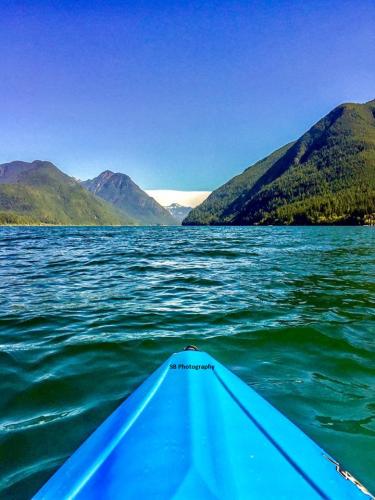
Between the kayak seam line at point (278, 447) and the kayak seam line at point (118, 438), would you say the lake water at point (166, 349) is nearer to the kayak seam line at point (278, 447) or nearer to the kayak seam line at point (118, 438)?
the kayak seam line at point (118, 438)

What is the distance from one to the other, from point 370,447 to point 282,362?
2.34 meters

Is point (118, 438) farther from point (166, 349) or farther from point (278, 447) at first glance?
point (166, 349)

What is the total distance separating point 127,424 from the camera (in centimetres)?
341

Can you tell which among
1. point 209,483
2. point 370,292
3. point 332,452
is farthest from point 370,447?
point 370,292

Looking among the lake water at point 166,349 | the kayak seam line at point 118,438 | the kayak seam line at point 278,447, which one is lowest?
the lake water at point 166,349

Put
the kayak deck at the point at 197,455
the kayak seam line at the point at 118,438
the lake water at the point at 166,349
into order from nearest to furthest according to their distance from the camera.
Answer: the kayak deck at the point at 197,455, the kayak seam line at the point at 118,438, the lake water at the point at 166,349

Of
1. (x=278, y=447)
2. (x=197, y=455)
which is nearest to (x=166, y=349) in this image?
(x=278, y=447)

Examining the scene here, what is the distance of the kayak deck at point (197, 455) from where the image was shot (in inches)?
95.8

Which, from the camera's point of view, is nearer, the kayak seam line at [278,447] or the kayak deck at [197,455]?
the kayak deck at [197,455]

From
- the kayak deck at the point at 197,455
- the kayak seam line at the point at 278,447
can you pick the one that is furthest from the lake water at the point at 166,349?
the kayak seam line at the point at 278,447

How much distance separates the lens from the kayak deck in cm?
243

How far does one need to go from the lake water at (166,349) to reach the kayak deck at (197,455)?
0.89m

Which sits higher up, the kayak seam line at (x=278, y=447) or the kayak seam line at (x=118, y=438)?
the kayak seam line at (x=118, y=438)

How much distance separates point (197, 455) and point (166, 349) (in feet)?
13.6
